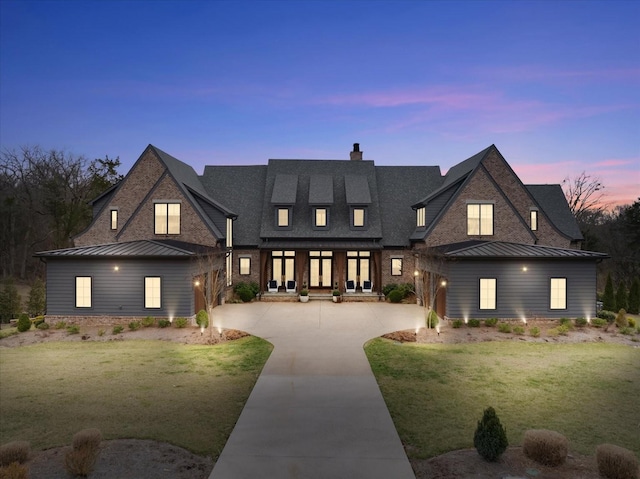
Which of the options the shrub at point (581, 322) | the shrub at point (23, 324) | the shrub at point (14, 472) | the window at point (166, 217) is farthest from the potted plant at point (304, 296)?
the shrub at point (14, 472)

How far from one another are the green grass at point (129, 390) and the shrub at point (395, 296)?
526 inches

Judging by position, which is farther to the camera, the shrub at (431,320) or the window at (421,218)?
the window at (421,218)

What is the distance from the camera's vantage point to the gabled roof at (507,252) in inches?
819

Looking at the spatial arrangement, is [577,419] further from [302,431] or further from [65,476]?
[65,476]

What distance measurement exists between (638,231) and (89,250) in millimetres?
46826

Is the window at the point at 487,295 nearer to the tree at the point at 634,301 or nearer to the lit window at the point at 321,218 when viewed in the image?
the tree at the point at 634,301

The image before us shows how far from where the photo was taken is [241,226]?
102 feet

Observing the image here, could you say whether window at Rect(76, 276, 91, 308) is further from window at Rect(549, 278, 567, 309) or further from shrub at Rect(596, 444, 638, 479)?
window at Rect(549, 278, 567, 309)

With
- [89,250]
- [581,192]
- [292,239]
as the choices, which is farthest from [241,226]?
[581,192]

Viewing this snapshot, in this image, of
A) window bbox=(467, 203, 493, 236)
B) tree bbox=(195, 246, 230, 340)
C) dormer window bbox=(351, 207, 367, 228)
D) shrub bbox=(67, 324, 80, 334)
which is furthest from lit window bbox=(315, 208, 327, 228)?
shrub bbox=(67, 324, 80, 334)

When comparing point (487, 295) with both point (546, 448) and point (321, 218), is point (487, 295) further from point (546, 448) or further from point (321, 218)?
point (546, 448)

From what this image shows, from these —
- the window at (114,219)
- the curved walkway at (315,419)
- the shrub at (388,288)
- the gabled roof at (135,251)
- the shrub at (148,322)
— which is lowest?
the curved walkway at (315,419)

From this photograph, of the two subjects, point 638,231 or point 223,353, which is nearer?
point 223,353

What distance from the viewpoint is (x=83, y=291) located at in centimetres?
2127
